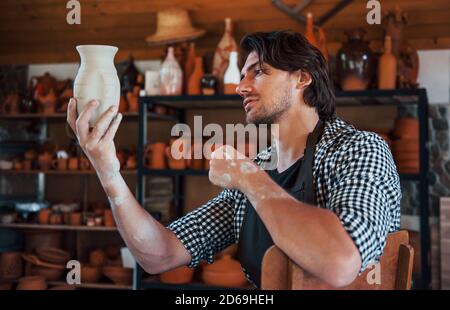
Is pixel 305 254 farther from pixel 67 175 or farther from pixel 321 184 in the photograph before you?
pixel 67 175

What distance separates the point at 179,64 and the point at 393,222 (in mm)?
2419

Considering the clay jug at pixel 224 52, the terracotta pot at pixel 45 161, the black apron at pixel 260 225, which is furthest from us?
the terracotta pot at pixel 45 161

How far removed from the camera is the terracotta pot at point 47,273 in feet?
12.2

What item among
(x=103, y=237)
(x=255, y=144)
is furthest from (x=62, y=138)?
(x=255, y=144)

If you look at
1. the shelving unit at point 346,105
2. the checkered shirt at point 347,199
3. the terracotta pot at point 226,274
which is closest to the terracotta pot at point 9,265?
the shelving unit at point 346,105

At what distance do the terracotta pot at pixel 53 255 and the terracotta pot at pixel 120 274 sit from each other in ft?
1.24

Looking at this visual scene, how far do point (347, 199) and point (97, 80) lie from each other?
53 centimetres

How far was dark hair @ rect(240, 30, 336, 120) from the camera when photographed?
4.44 feet

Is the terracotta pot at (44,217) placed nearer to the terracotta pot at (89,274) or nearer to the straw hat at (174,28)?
the terracotta pot at (89,274)

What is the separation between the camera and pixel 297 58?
137 cm

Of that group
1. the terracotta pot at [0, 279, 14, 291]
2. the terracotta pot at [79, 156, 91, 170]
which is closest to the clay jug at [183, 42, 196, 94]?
the terracotta pot at [79, 156, 91, 170]

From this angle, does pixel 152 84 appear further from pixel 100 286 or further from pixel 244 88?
pixel 244 88

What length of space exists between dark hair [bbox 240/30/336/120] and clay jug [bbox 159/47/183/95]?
1.89 metres

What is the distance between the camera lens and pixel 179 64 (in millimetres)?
3473
